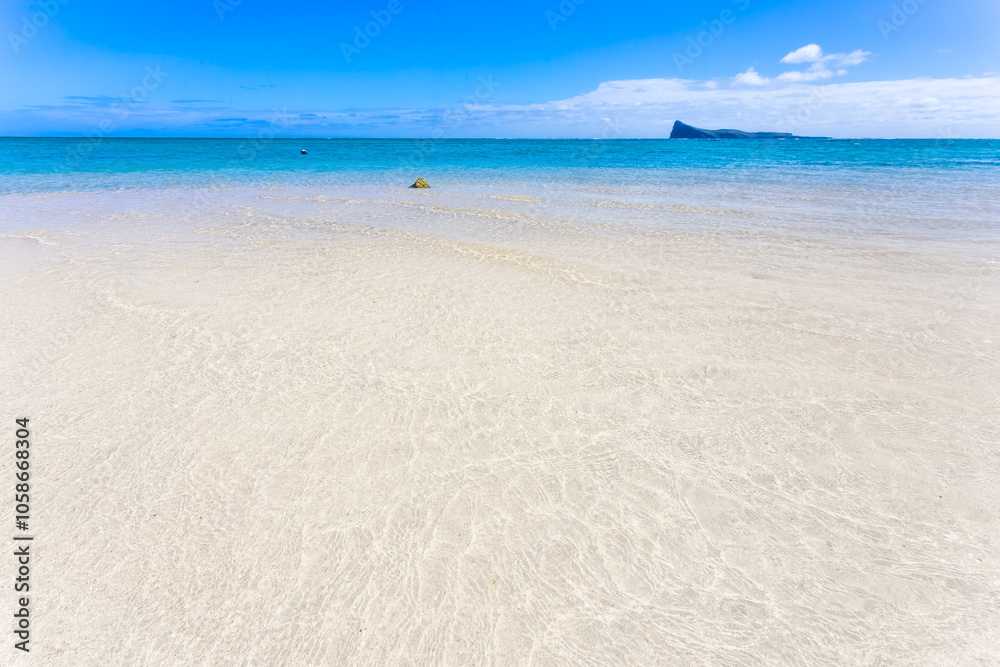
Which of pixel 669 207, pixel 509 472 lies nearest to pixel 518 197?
pixel 669 207

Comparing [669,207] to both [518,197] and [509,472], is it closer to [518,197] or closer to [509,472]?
[518,197]

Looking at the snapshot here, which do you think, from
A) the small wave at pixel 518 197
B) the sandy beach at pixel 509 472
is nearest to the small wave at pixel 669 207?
the small wave at pixel 518 197

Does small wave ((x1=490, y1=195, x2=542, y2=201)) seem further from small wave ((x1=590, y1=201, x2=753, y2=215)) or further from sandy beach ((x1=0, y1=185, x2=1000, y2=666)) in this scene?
sandy beach ((x1=0, y1=185, x2=1000, y2=666))

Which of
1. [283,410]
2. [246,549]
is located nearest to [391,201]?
[283,410]

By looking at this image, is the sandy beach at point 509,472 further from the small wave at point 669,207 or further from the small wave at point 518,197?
the small wave at point 518,197

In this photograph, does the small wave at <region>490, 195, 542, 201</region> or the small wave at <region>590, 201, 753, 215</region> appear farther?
the small wave at <region>490, 195, 542, 201</region>

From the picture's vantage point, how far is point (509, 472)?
3199mm

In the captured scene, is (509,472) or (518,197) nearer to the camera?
(509,472)

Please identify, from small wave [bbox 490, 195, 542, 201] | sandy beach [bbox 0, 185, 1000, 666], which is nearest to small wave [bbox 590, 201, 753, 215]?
small wave [bbox 490, 195, 542, 201]

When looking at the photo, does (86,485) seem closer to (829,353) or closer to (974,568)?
(974,568)

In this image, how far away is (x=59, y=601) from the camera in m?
2.36

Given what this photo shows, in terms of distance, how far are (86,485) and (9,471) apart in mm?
587

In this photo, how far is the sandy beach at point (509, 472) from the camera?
2.28m

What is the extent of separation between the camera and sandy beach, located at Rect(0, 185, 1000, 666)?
2.28m
